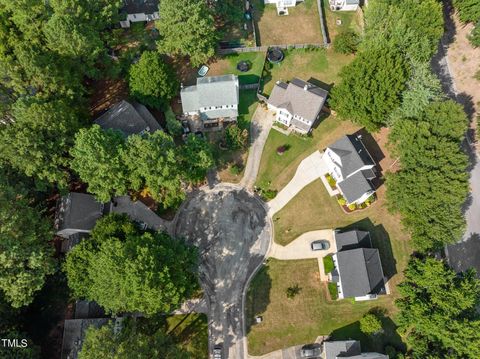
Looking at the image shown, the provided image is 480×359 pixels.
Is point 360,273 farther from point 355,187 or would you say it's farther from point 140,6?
point 140,6

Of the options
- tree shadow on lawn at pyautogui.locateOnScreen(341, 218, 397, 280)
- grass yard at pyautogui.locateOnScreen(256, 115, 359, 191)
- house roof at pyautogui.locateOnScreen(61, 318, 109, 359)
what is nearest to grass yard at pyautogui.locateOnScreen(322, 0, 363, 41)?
grass yard at pyautogui.locateOnScreen(256, 115, 359, 191)

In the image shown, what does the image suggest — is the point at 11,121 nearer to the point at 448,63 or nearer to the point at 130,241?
the point at 130,241

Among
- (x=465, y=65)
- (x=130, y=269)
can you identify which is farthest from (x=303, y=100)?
(x=130, y=269)

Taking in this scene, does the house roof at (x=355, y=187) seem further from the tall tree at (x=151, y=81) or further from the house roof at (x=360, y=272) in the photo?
the tall tree at (x=151, y=81)

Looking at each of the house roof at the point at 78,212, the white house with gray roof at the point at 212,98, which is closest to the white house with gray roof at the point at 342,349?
the house roof at the point at 78,212

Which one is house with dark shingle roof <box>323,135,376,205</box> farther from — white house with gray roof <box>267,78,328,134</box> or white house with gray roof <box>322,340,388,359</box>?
white house with gray roof <box>322,340,388,359</box>

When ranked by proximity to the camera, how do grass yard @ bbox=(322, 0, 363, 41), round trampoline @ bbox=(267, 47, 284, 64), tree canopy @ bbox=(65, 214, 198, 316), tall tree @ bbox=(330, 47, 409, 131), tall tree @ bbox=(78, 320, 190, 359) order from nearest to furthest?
1. tall tree @ bbox=(78, 320, 190, 359)
2. tree canopy @ bbox=(65, 214, 198, 316)
3. tall tree @ bbox=(330, 47, 409, 131)
4. round trampoline @ bbox=(267, 47, 284, 64)
5. grass yard @ bbox=(322, 0, 363, 41)

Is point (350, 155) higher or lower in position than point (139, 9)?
lower

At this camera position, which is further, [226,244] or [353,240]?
[226,244]
